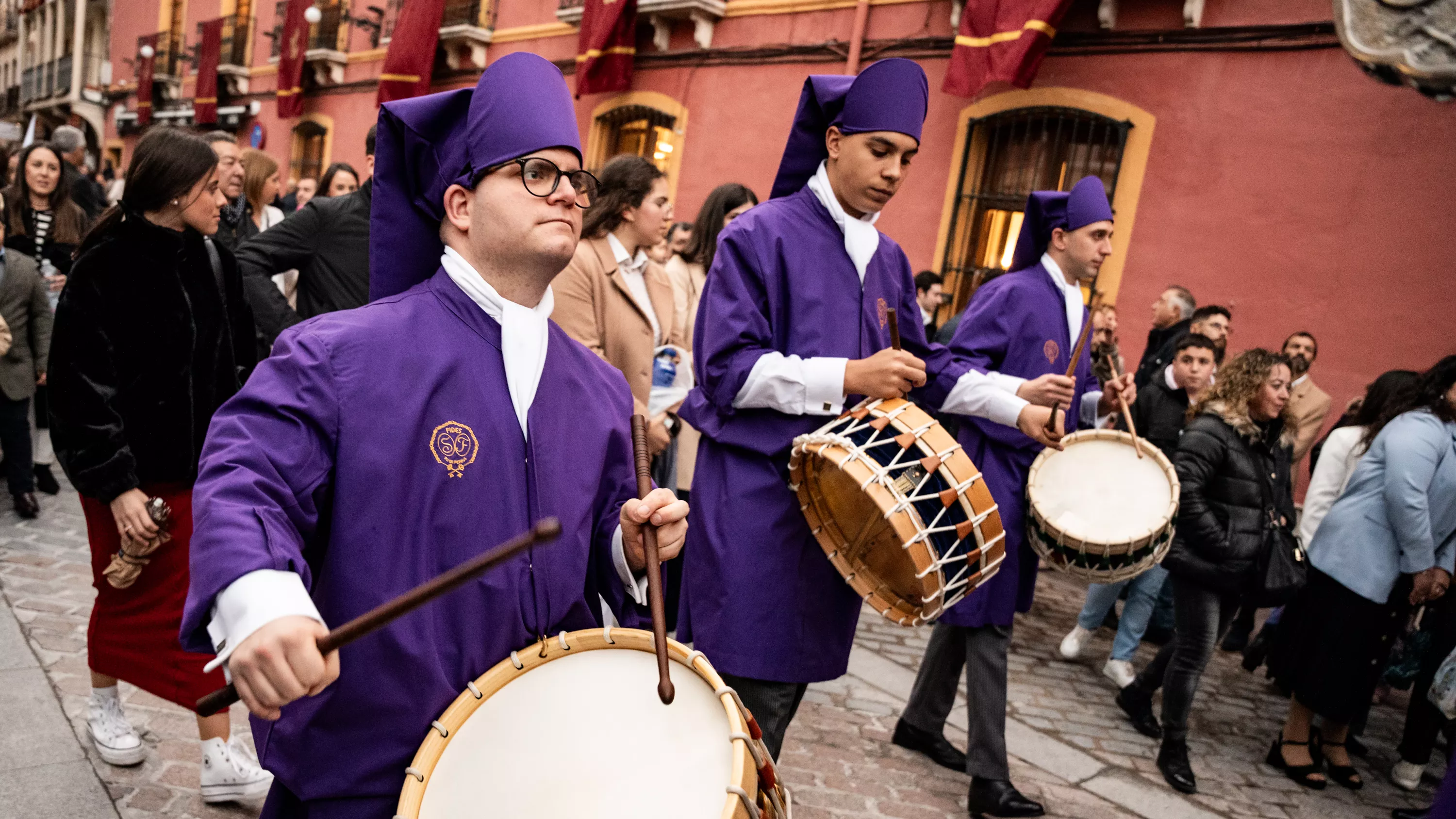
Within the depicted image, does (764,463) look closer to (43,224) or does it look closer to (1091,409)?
(1091,409)

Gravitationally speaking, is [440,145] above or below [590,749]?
above

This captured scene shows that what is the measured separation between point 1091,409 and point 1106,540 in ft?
3.79

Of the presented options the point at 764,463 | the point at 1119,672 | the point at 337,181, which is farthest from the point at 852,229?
the point at 337,181

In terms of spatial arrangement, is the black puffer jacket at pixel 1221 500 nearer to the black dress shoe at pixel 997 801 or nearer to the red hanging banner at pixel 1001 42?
the black dress shoe at pixel 997 801

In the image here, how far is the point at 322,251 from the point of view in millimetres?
4320

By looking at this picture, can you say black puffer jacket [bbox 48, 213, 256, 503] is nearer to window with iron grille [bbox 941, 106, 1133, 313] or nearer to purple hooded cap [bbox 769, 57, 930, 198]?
purple hooded cap [bbox 769, 57, 930, 198]

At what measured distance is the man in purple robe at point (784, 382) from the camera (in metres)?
3.01

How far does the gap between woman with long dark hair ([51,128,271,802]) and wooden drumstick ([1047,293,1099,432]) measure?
2774 millimetres

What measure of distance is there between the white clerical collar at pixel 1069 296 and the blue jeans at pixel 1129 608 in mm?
2244

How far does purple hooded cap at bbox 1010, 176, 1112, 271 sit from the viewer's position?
4.14 meters

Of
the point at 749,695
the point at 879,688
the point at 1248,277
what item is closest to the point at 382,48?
the point at 1248,277

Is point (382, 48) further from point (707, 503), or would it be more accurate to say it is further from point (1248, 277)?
point (707, 503)

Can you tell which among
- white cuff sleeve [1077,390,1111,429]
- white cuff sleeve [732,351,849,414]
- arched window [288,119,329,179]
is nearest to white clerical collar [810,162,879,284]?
white cuff sleeve [732,351,849,414]

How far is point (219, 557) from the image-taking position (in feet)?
4.63
